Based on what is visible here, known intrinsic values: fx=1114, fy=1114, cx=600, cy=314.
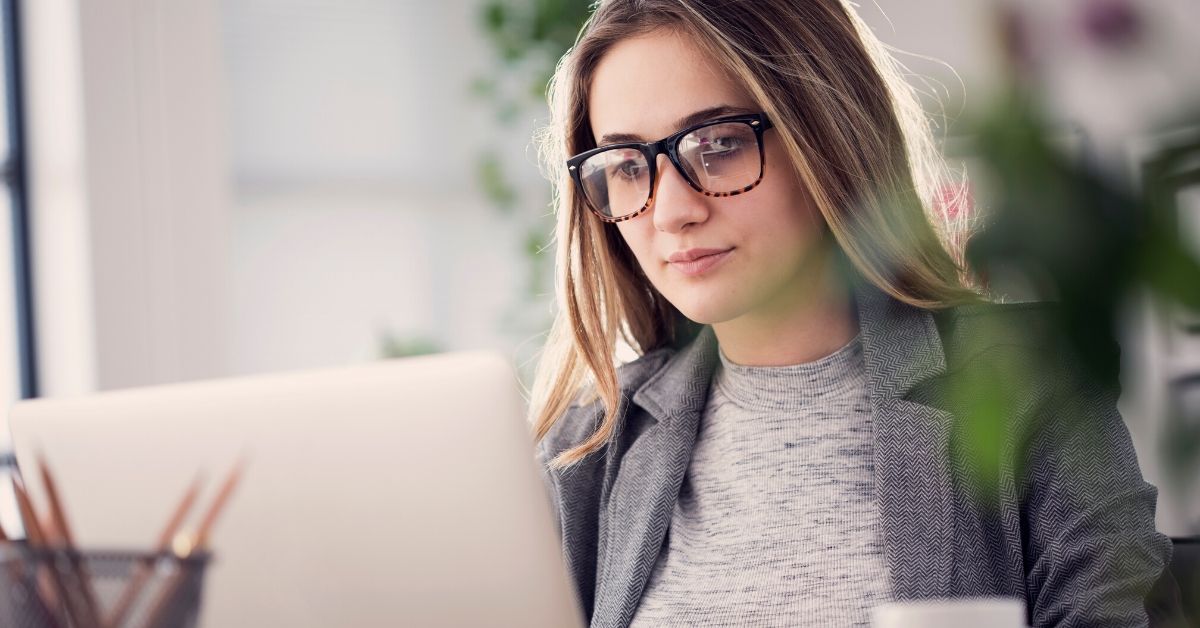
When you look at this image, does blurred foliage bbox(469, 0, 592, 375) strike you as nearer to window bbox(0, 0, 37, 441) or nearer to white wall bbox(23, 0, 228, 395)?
white wall bbox(23, 0, 228, 395)

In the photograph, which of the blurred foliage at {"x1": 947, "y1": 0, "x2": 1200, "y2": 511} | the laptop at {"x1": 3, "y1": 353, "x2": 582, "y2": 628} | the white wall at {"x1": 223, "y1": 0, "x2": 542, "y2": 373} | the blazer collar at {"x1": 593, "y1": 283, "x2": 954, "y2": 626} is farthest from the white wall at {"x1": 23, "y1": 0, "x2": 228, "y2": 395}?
the blurred foliage at {"x1": 947, "y1": 0, "x2": 1200, "y2": 511}

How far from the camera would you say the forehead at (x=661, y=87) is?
4.11 feet

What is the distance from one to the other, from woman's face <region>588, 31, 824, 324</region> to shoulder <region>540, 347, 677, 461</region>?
219 mm

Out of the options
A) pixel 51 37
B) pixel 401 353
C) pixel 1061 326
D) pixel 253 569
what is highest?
pixel 51 37

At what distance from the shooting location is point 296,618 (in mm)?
704

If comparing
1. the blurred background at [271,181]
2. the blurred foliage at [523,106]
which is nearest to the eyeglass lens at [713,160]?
the blurred background at [271,181]

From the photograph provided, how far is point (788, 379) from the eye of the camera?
4.37ft

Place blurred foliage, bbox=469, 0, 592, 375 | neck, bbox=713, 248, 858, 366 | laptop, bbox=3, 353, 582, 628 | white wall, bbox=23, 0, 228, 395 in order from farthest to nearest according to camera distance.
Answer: blurred foliage, bbox=469, 0, 592, 375
white wall, bbox=23, 0, 228, 395
neck, bbox=713, 248, 858, 366
laptop, bbox=3, 353, 582, 628

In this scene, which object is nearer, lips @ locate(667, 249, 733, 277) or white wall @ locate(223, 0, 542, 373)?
lips @ locate(667, 249, 733, 277)

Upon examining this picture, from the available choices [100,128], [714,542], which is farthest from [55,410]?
[100,128]

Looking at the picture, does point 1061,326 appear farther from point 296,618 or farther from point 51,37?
point 51,37

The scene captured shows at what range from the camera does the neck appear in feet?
4.42

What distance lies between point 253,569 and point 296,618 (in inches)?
1.7

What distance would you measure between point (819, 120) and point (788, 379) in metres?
0.31
